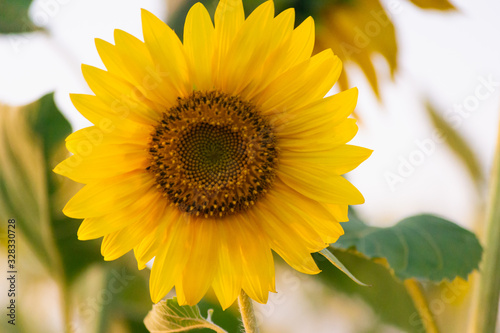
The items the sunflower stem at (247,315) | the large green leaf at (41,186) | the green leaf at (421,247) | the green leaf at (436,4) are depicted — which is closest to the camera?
the sunflower stem at (247,315)

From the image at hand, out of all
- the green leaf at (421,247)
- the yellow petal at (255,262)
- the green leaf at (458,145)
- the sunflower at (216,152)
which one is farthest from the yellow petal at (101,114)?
the green leaf at (458,145)

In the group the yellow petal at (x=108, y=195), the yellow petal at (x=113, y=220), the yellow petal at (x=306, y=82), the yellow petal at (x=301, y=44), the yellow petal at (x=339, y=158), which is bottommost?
the yellow petal at (x=113, y=220)

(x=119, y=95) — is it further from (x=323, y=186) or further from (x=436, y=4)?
(x=436, y=4)

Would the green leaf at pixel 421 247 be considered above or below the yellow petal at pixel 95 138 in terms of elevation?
below

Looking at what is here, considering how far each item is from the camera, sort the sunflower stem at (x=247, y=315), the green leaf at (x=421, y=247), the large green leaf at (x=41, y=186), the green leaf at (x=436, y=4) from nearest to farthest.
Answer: the sunflower stem at (x=247, y=315) < the green leaf at (x=421, y=247) < the large green leaf at (x=41, y=186) < the green leaf at (x=436, y=4)

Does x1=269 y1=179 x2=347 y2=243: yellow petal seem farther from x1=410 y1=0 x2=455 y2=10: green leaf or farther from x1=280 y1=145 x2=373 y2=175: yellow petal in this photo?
x1=410 y1=0 x2=455 y2=10: green leaf

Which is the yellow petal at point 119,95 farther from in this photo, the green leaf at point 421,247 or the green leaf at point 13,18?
the green leaf at point 13,18

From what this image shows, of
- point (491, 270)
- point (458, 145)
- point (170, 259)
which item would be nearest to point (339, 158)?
point (170, 259)

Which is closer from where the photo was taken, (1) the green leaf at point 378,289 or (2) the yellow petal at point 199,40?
(2) the yellow petal at point 199,40

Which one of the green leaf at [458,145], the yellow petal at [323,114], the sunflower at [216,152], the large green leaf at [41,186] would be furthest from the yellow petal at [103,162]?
the green leaf at [458,145]
